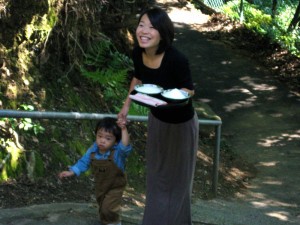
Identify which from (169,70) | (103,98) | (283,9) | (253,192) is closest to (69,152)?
(103,98)

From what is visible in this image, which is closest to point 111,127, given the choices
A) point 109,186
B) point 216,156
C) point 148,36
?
point 109,186

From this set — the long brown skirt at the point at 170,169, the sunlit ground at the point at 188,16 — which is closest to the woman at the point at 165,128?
the long brown skirt at the point at 170,169

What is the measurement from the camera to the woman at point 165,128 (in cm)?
312

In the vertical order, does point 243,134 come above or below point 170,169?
below

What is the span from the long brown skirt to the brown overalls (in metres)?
A: 0.25

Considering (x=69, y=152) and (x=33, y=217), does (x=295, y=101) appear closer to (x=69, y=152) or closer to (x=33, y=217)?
(x=69, y=152)

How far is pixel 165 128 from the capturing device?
3320mm

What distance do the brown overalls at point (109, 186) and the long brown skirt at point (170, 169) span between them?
25 cm

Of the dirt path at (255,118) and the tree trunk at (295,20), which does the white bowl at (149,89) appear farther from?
the tree trunk at (295,20)

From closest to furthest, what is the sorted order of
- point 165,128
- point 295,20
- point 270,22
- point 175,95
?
1. point 175,95
2. point 165,128
3. point 295,20
4. point 270,22

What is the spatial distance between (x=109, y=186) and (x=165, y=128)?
74 centimetres

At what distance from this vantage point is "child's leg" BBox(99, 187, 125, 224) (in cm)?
374

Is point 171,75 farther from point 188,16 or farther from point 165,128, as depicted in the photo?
point 188,16

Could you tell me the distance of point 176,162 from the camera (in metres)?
3.45
